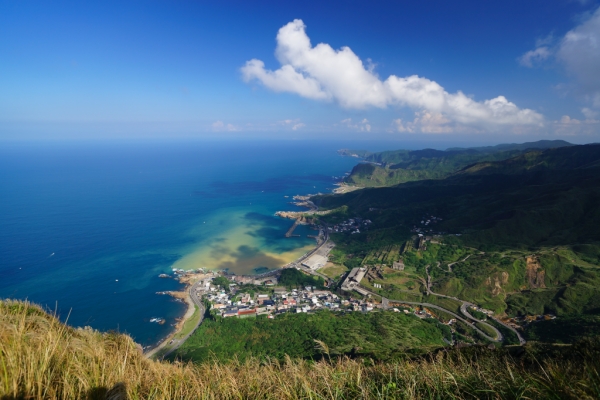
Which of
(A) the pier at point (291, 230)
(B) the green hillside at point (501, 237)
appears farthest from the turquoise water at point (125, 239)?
(B) the green hillside at point (501, 237)

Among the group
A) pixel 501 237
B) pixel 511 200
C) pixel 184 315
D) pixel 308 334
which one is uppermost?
pixel 511 200

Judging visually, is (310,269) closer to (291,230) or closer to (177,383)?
(291,230)

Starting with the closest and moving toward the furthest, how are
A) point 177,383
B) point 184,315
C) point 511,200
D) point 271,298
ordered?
point 177,383 → point 184,315 → point 271,298 → point 511,200

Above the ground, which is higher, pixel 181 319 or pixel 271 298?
pixel 271 298

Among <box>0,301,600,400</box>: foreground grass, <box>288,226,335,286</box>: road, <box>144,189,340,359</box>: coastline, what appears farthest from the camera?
<box>288,226,335,286</box>: road

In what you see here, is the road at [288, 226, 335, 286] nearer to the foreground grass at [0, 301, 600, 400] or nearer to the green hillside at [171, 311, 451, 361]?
the green hillside at [171, 311, 451, 361]

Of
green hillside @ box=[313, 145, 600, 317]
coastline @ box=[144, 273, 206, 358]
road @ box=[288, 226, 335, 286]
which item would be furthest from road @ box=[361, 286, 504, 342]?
coastline @ box=[144, 273, 206, 358]

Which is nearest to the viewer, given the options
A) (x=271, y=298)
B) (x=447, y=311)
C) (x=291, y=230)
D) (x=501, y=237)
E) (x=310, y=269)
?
(x=447, y=311)

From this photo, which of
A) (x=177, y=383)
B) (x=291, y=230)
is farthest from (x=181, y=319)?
(x=291, y=230)

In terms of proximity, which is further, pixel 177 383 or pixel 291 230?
pixel 291 230

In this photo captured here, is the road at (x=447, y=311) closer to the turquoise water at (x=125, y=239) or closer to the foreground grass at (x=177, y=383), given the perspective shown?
the turquoise water at (x=125, y=239)
